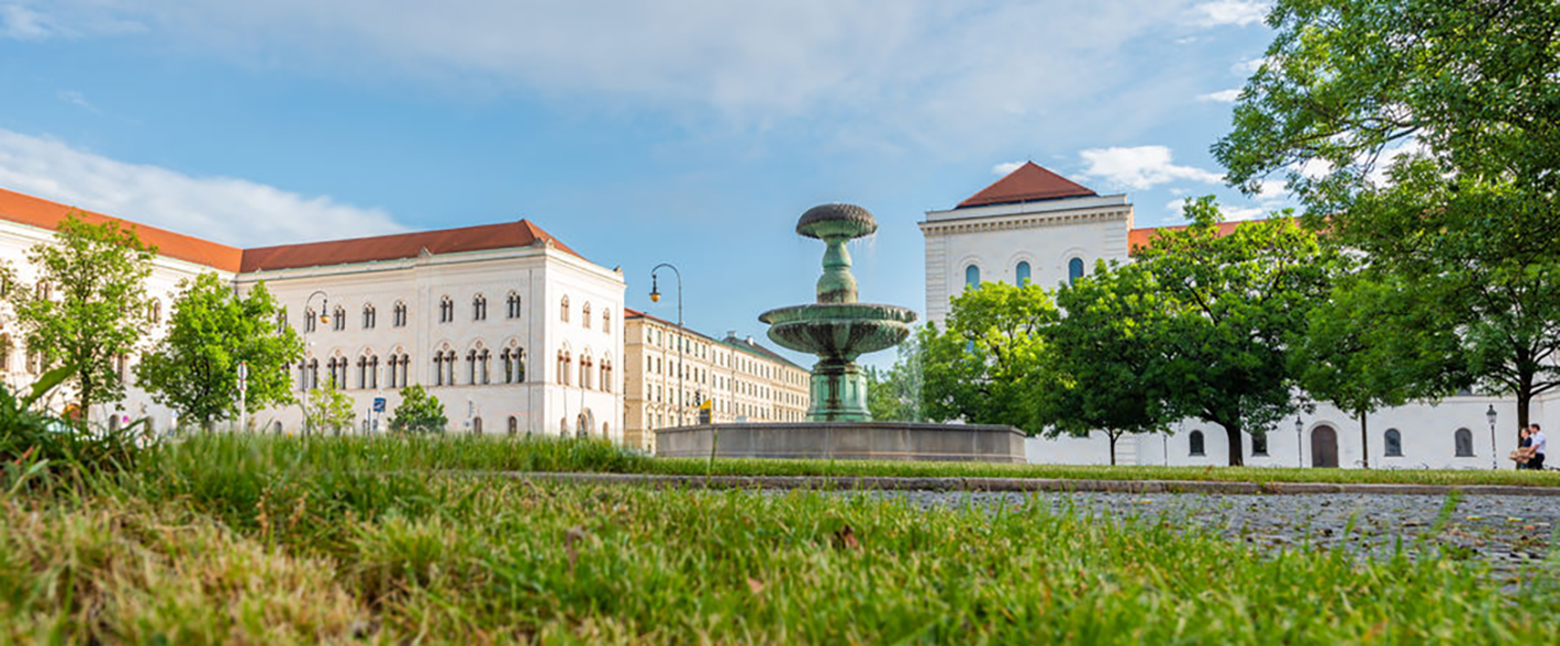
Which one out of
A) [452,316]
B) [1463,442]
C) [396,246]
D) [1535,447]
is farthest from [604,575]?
[396,246]

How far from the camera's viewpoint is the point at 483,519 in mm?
4488

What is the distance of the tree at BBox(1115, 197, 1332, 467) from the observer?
36.2 metres

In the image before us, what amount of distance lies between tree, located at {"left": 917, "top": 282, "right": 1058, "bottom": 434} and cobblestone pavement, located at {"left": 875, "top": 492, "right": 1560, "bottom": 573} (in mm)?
A: 34444

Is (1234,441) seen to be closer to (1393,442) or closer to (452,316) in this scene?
(1393,442)

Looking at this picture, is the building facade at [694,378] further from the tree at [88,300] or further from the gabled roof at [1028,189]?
the tree at [88,300]

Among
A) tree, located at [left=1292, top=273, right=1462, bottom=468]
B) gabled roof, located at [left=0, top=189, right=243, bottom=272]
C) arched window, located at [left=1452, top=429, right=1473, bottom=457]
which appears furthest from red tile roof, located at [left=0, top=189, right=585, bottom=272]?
arched window, located at [left=1452, top=429, right=1473, bottom=457]

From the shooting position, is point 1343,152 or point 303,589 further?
point 1343,152

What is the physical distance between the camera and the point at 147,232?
85312mm

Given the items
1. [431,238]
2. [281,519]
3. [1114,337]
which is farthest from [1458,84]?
[431,238]

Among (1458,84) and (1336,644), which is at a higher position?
(1458,84)

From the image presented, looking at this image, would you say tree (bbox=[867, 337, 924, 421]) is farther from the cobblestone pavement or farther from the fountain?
the cobblestone pavement

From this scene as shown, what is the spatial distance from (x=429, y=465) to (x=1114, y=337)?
34518mm

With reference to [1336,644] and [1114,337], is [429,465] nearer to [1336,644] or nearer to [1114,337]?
[1336,644]

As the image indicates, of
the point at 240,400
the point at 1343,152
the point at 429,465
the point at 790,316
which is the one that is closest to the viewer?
the point at 429,465
